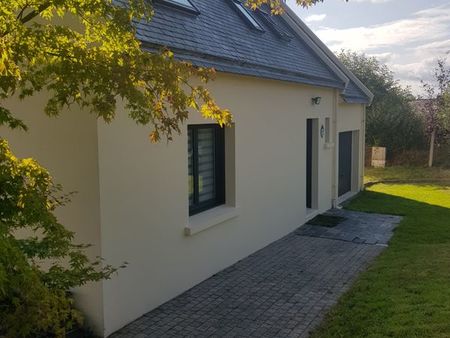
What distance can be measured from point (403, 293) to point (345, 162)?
1191 centimetres

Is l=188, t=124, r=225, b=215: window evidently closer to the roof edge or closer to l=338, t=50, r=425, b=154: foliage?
the roof edge

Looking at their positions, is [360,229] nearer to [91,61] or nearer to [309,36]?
[309,36]

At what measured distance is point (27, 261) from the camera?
327cm

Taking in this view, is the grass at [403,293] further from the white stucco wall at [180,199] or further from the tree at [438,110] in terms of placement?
the tree at [438,110]

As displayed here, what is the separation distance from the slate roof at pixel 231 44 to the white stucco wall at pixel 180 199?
1.19 ft

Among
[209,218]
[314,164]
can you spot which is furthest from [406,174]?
[209,218]

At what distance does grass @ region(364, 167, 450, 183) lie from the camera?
2381 centimetres

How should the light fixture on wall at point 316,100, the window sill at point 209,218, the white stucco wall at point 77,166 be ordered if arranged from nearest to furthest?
1. the white stucco wall at point 77,166
2. the window sill at point 209,218
3. the light fixture on wall at point 316,100

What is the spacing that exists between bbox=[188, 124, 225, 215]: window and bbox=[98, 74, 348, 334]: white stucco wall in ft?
1.17

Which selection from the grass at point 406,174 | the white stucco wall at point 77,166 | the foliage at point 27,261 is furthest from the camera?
the grass at point 406,174

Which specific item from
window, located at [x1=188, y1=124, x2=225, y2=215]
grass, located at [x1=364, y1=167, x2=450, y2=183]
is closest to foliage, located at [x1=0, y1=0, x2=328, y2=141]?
window, located at [x1=188, y1=124, x2=225, y2=215]

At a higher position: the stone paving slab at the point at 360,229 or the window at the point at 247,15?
the window at the point at 247,15

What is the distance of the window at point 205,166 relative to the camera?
852cm

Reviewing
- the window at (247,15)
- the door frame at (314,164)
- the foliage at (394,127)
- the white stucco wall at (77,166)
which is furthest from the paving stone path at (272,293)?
the foliage at (394,127)
